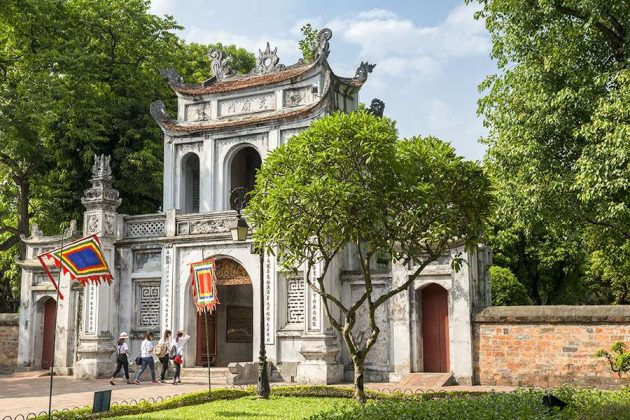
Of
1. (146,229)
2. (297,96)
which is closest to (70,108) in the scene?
(146,229)

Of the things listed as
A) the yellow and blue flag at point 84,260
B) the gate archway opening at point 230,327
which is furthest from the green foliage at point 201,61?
the yellow and blue flag at point 84,260

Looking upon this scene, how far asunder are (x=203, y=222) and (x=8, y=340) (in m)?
9.27

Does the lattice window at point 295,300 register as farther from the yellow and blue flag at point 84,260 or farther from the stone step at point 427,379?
the yellow and blue flag at point 84,260

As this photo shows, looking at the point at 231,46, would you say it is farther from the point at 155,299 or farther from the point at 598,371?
the point at 598,371

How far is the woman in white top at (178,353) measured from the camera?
19859mm

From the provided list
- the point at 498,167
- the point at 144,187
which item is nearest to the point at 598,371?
the point at 498,167

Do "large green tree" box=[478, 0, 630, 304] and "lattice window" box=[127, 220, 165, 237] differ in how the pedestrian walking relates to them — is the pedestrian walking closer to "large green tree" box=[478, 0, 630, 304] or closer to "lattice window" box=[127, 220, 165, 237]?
"lattice window" box=[127, 220, 165, 237]

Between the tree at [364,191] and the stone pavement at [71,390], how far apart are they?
4.05 m

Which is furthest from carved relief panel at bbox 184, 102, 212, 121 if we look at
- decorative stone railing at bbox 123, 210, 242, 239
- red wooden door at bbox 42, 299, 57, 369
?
red wooden door at bbox 42, 299, 57, 369

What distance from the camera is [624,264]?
23172 mm

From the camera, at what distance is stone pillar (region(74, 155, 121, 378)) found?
2178 cm

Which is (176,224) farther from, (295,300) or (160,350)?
(295,300)

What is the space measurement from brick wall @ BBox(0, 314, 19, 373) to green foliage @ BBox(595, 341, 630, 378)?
1942cm

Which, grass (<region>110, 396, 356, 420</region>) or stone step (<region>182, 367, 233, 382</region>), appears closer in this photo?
grass (<region>110, 396, 356, 420</region>)
